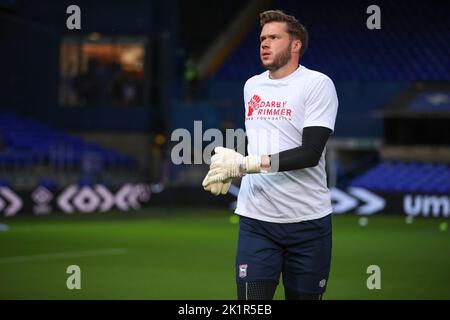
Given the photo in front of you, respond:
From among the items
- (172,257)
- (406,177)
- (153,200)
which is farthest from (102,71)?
(172,257)

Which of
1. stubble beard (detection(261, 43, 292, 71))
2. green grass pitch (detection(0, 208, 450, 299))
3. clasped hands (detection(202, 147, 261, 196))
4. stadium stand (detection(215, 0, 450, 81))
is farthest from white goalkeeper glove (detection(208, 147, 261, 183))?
stadium stand (detection(215, 0, 450, 81))

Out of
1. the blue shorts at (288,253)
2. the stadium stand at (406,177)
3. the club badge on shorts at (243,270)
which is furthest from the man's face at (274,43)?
the stadium stand at (406,177)

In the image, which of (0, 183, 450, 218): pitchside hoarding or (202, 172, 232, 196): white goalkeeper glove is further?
(0, 183, 450, 218): pitchside hoarding

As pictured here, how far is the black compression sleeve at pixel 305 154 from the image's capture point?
6234 millimetres

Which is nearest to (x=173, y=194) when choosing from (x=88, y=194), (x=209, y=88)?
(x=88, y=194)

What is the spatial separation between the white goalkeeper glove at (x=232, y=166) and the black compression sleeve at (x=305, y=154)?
0.12 metres

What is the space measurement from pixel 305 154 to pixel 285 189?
1.24 feet

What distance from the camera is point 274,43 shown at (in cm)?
643

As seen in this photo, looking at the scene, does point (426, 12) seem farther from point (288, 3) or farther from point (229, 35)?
point (229, 35)

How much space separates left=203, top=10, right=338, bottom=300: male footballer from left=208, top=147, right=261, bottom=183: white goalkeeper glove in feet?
0.49

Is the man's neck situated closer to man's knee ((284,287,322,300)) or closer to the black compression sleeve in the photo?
the black compression sleeve

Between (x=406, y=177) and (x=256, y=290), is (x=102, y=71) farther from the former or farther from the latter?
(x=256, y=290)

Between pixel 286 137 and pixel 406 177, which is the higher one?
pixel 286 137

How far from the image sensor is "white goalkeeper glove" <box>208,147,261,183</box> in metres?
6.21
